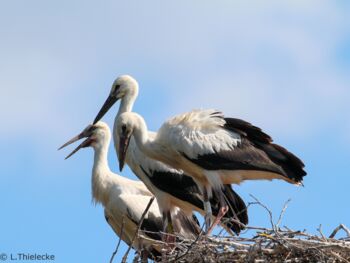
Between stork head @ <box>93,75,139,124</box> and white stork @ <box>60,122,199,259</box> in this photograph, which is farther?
stork head @ <box>93,75,139,124</box>

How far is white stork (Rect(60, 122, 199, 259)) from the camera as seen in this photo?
1587 cm

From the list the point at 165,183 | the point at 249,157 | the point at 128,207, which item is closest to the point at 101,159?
the point at 128,207

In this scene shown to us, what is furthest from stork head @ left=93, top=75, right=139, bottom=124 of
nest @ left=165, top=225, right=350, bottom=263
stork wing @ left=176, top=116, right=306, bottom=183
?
nest @ left=165, top=225, right=350, bottom=263

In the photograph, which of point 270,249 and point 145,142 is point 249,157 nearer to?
point 145,142

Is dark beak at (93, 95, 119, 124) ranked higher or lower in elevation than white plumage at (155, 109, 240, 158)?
higher

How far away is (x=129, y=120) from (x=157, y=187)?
123cm

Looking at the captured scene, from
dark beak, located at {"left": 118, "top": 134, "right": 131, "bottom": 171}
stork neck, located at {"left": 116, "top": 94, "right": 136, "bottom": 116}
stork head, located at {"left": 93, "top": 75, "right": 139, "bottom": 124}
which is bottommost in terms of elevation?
dark beak, located at {"left": 118, "top": 134, "right": 131, "bottom": 171}

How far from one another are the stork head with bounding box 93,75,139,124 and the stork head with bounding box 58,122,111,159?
0.65m

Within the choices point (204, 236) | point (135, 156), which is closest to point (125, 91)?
point (135, 156)

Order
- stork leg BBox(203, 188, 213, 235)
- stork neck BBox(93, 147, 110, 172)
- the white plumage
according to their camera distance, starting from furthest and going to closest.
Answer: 1. stork neck BBox(93, 147, 110, 172)
2. stork leg BBox(203, 188, 213, 235)
3. the white plumage

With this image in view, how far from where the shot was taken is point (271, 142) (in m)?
14.6

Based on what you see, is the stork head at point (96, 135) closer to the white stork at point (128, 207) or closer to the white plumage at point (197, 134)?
the white stork at point (128, 207)

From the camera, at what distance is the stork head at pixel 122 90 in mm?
16500

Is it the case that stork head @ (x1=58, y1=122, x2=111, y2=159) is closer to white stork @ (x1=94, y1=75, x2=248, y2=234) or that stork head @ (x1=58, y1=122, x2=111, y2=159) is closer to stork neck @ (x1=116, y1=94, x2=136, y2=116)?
stork neck @ (x1=116, y1=94, x2=136, y2=116)
